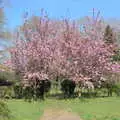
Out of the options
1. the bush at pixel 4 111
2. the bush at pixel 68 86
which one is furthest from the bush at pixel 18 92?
the bush at pixel 4 111

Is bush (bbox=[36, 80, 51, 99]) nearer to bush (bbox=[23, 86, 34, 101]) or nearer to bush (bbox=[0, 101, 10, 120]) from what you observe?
bush (bbox=[23, 86, 34, 101])

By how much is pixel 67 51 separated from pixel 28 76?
4.17m

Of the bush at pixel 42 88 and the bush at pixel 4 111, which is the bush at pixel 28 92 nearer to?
the bush at pixel 42 88

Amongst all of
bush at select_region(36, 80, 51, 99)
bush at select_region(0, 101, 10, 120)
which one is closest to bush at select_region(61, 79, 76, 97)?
bush at select_region(36, 80, 51, 99)

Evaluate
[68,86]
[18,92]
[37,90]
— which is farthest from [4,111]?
[68,86]

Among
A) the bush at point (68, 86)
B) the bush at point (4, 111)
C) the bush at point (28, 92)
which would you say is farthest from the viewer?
the bush at point (68, 86)

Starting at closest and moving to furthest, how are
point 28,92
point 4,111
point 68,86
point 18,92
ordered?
1. point 4,111
2. point 18,92
3. point 28,92
4. point 68,86

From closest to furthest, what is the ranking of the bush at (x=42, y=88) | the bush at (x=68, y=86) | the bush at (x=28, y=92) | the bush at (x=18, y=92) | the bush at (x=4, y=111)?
the bush at (x=4, y=111), the bush at (x=18, y=92), the bush at (x=28, y=92), the bush at (x=42, y=88), the bush at (x=68, y=86)

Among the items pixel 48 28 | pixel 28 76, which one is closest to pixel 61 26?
pixel 48 28

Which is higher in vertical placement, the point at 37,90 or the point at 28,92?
the point at 37,90

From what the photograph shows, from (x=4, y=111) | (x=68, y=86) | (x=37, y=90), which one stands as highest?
(x=68, y=86)

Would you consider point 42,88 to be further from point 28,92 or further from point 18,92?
point 18,92

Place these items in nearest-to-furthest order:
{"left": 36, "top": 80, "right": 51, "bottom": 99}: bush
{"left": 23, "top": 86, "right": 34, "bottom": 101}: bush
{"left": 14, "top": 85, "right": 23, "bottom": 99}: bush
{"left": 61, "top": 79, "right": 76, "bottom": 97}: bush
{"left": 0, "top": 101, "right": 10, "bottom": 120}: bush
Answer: {"left": 0, "top": 101, "right": 10, "bottom": 120}: bush < {"left": 14, "top": 85, "right": 23, "bottom": 99}: bush < {"left": 23, "top": 86, "right": 34, "bottom": 101}: bush < {"left": 36, "top": 80, "right": 51, "bottom": 99}: bush < {"left": 61, "top": 79, "right": 76, "bottom": 97}: bush

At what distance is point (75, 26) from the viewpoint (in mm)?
38469
